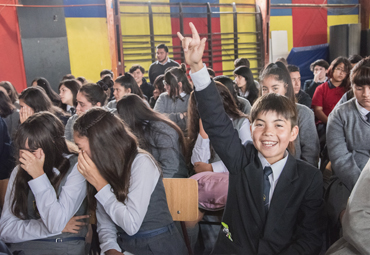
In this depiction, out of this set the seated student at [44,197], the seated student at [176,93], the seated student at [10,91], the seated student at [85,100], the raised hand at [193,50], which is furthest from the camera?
the seated student at [10,91]

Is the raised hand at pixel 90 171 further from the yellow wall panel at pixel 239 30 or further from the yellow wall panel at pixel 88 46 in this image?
the yellow wall panel at pixel 239 30

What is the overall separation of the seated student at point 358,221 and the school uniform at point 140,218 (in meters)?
0.78

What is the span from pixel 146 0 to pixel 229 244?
286 inches

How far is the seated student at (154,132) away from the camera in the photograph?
8.12ft

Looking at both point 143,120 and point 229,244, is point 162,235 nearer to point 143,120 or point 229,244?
point 229,244

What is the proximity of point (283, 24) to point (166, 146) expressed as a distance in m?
7.43

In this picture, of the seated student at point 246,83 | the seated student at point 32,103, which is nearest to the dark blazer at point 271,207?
the seated student at point 32,103

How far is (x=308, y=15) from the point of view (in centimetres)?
883

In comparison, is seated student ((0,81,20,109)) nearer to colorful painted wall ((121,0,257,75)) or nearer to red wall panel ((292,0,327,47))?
colorful painted wall ((121,0,257,75))

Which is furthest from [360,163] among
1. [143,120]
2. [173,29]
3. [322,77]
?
[173,29]

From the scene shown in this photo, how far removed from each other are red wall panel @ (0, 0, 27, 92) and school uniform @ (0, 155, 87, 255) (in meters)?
6.16

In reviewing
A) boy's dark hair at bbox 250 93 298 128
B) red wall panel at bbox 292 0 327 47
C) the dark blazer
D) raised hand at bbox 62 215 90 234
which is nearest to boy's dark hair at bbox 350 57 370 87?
boy's dark hair at bbox 250 93 298 128

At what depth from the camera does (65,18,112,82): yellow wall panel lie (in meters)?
7.21

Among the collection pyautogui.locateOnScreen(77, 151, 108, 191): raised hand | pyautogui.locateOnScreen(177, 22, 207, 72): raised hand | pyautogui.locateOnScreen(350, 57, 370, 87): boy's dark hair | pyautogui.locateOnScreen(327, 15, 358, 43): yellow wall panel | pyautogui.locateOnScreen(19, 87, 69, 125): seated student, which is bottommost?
pyautogui.locateOnScreen(77, 151, 108, 191): raised hand
